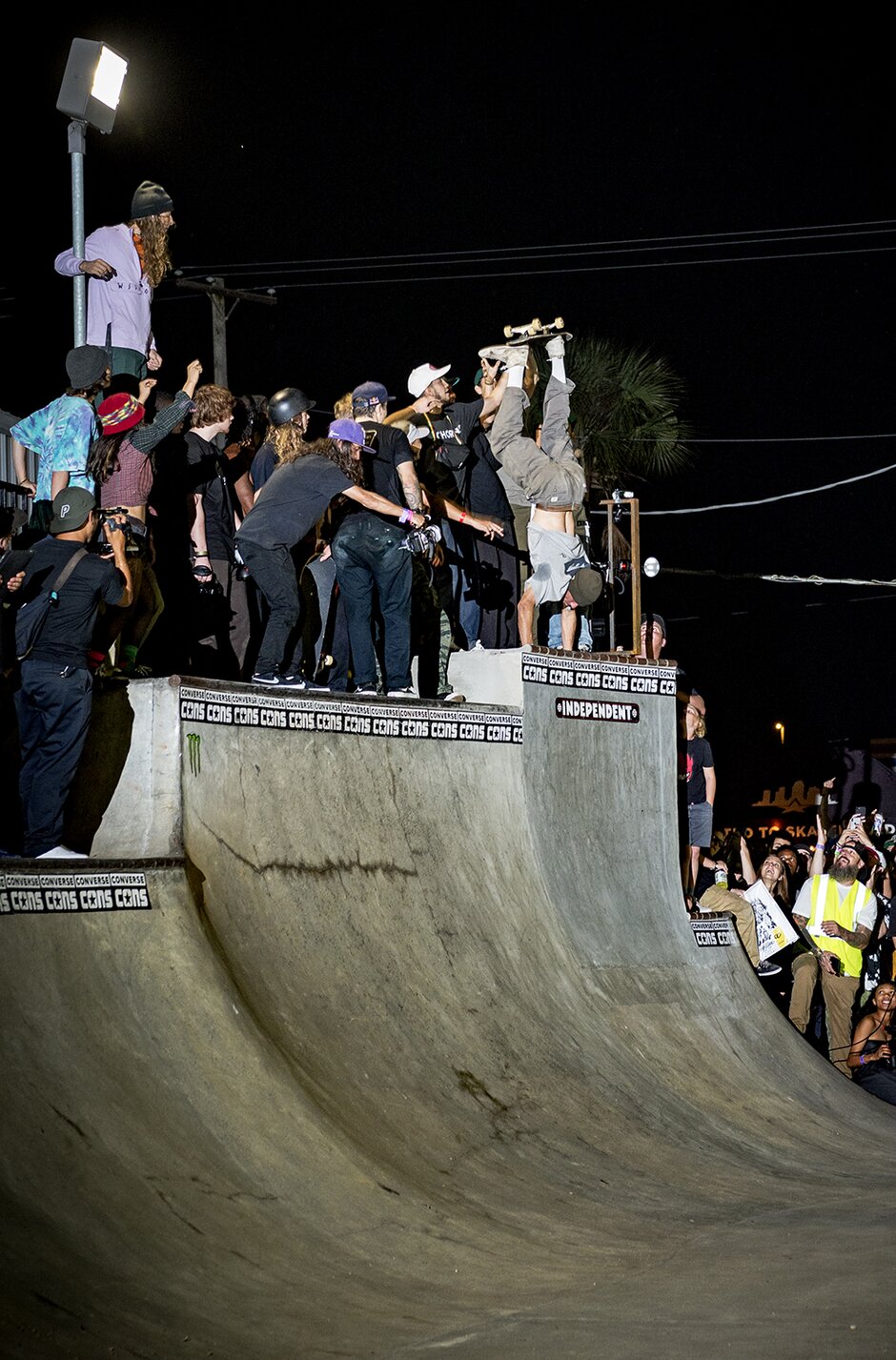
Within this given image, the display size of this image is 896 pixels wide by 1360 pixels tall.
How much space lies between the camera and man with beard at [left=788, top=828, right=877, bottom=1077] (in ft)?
40.7

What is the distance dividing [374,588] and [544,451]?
2.06 m

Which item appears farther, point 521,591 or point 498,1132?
point 521,591

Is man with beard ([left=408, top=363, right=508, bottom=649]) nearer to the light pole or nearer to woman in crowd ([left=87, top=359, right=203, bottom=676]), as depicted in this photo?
woman in crowd ([left=87, top=359, right=203, bottom=676])

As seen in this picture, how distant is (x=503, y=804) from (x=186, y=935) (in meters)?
3.27

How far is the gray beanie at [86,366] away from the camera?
28.7ft

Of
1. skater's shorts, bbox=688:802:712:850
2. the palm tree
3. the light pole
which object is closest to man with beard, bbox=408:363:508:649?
skater's shorts, bbox=688:802:712:850

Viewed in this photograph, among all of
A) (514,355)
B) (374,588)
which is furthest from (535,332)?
(374,588)

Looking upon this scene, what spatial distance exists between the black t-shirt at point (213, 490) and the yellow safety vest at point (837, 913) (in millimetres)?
6079

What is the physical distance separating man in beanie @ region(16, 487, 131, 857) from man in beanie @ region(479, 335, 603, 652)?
166 inches

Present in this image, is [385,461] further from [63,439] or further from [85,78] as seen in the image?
[85,78]

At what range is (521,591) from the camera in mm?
12023

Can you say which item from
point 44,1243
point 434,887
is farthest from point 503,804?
point 44,1243

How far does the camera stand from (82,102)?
31.6 ft

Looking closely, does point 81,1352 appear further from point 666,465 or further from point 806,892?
point 666,465
